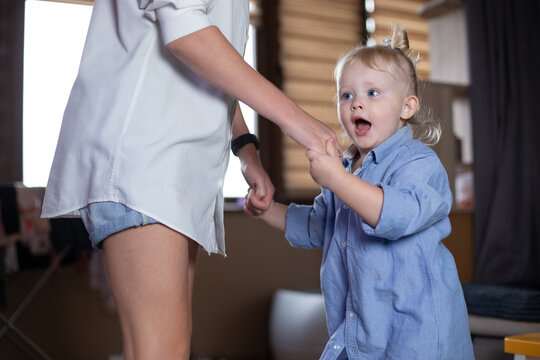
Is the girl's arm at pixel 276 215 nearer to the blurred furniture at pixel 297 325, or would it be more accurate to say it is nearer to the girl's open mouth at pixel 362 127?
the girl's open mouth at pixel 362 127

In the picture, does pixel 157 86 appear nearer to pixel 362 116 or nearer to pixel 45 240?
pixel 362 116

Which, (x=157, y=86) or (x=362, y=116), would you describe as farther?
(x=362, y=116)

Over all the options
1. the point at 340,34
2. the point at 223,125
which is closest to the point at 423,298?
the point at 223,125

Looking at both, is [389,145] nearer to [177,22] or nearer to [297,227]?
[297,227]

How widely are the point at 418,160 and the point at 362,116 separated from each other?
14cm

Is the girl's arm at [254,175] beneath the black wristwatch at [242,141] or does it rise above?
beneath

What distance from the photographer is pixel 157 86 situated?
0.92m

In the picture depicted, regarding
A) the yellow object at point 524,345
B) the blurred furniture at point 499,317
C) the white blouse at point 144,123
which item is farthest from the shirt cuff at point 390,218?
the blurred furniture at point 499,317

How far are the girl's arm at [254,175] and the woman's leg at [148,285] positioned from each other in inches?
15.0

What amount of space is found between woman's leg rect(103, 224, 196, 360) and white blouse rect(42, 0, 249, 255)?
0.13 ft

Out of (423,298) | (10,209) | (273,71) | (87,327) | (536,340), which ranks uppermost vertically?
(273,71)

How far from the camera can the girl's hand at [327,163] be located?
983mm

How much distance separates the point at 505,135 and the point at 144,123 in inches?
109

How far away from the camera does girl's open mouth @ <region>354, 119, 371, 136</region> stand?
1.22m
